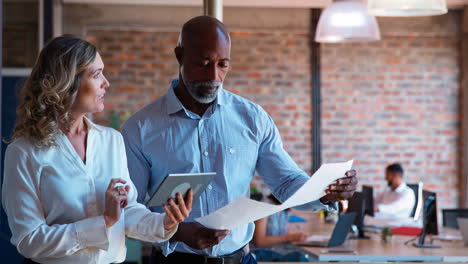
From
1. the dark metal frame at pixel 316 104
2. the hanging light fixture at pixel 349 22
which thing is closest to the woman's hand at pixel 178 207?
the hanging light fixture at pixel 349 22

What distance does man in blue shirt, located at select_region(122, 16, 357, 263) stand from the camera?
252cm

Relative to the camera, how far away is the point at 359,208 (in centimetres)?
672

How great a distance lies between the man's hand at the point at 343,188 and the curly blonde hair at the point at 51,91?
0.83 meters

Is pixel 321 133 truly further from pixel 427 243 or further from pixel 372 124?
pixel 427 243

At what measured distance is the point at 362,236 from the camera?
637cm

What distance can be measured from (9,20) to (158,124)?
5134 millimetres

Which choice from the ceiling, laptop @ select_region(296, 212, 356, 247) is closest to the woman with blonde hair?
laptop @ select_region(296, 212, 356, 247)

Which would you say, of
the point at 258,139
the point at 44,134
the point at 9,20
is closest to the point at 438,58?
the point at 9,20

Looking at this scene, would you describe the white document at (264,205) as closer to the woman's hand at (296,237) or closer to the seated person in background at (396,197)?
the woman's hand at (296,237)

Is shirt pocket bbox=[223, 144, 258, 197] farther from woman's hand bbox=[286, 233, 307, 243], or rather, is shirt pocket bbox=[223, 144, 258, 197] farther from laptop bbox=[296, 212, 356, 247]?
woman's hand bbox=[286, 233, 307, 243]

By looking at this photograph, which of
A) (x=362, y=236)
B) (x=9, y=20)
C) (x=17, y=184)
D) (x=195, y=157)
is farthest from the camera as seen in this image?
(x=9, y=20)

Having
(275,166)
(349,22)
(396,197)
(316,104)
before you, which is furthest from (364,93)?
(275,166)

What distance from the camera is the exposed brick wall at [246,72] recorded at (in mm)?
9719

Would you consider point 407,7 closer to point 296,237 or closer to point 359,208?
Answer: point 296,237
